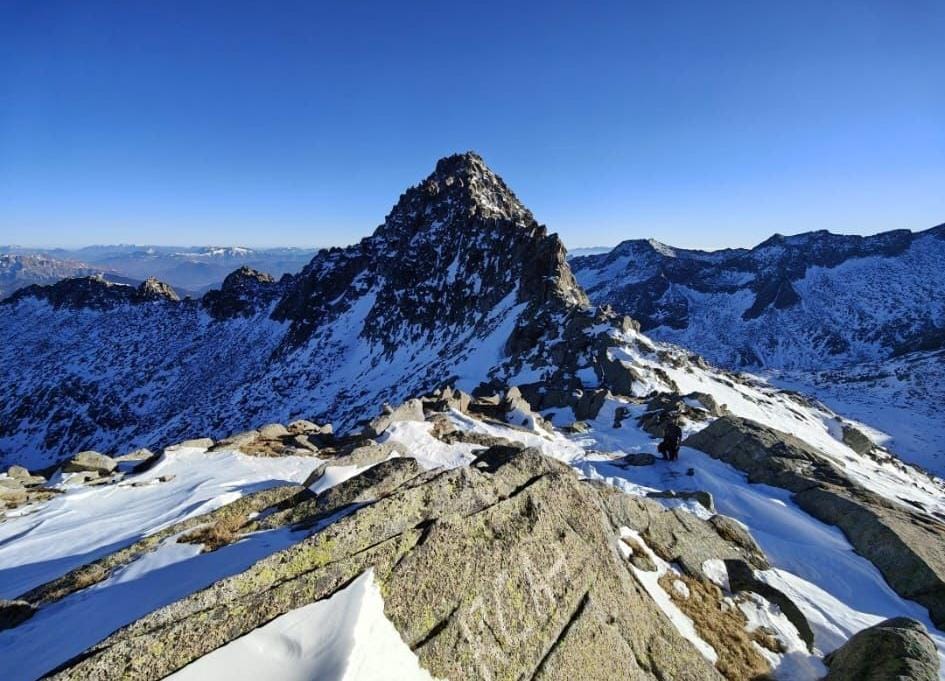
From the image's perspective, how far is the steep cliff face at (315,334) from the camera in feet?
208

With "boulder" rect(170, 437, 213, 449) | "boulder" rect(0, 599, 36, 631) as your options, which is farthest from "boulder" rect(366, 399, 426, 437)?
"boulder" rect(0, 599, 36, 631)

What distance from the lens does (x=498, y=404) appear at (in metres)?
34.5

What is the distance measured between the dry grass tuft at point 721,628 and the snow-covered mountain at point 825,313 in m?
71.3

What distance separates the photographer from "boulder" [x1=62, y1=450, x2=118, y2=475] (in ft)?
63.5

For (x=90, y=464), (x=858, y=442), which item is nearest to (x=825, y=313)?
(x=858, y=442)

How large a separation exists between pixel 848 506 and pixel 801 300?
14774 centimetres

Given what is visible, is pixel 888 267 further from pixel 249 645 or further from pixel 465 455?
pixel 249 645

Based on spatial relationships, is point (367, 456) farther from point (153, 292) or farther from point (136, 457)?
point (153, 292)

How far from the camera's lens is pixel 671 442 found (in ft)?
75.4

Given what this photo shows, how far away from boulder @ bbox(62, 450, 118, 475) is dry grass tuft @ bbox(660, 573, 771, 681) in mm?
22320

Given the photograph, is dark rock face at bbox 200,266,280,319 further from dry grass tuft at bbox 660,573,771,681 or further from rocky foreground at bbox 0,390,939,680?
dry grass tuft at bbox 660,573,771,681

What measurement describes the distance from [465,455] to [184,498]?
422 inches

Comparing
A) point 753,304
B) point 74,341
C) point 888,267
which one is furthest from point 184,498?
point 888,267

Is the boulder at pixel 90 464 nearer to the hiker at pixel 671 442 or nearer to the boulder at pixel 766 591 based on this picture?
the boulder at pixel 766 591
